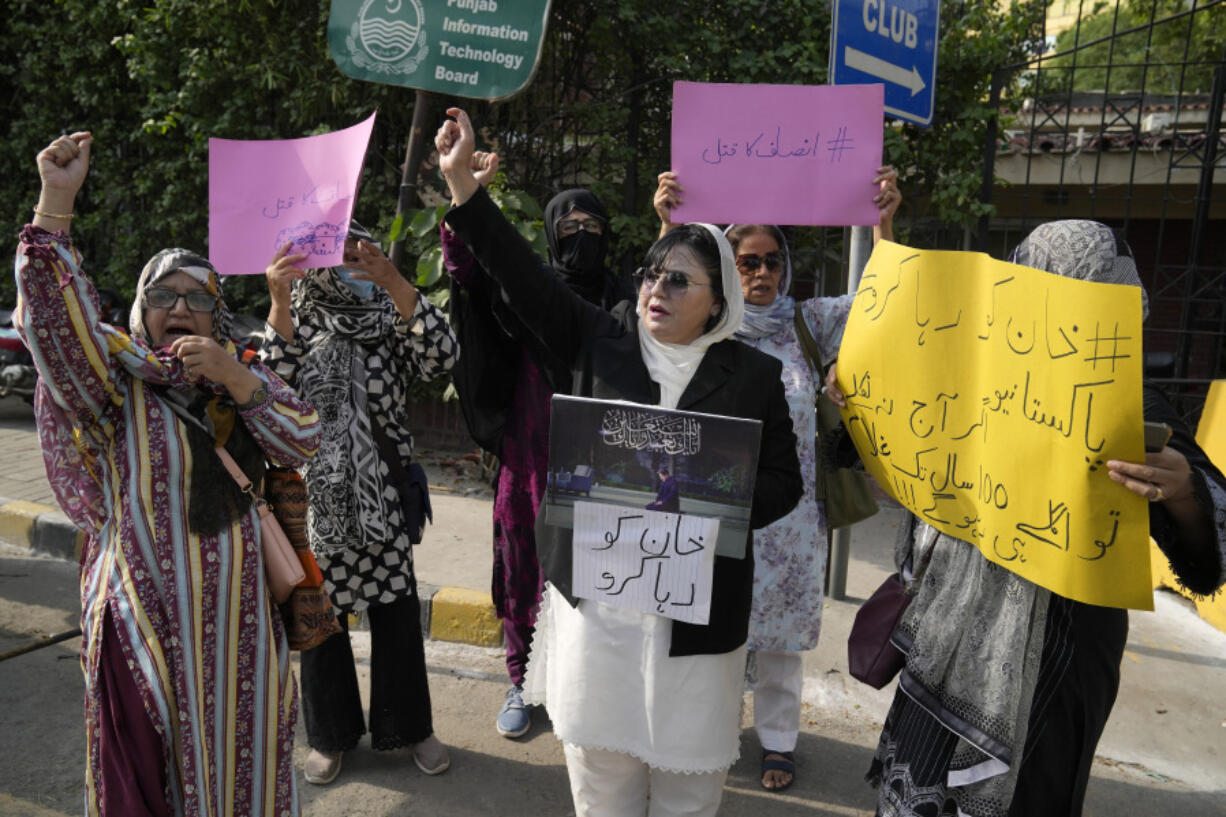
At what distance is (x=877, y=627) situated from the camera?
93.4 inches

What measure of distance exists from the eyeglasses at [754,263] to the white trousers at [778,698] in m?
1.31

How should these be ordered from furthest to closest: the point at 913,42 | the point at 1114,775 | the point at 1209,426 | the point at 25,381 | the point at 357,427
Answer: the point at 25,381 < the point at 1209,426 < the point at 913,42 < the point at 1114,775 < the point at 357,427

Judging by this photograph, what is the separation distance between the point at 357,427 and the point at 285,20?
503cm

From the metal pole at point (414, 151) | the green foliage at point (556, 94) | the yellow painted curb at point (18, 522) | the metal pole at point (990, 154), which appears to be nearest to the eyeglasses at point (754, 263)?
the metal pole at point (414, 151)

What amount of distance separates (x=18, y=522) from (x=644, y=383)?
5127mm

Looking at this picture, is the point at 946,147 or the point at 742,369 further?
the point at 946,147

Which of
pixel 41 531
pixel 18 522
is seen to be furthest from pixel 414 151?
pixel 18 522

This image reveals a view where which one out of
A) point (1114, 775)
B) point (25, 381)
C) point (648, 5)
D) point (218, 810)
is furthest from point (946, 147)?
point (25, 381)

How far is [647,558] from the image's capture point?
2125 mm

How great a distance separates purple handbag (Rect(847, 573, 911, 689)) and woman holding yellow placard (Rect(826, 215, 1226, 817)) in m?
0.14

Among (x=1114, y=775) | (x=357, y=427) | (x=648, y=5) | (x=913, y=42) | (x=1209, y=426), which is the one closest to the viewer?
(x=357, y=427)

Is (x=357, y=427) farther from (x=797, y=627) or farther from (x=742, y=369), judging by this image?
(x=797, y=627)

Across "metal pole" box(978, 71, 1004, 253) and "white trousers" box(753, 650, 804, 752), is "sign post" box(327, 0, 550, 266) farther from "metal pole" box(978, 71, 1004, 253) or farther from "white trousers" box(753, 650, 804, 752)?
"metal pole" box(978, 71, 1004, 253)

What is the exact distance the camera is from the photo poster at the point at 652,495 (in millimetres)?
2066
